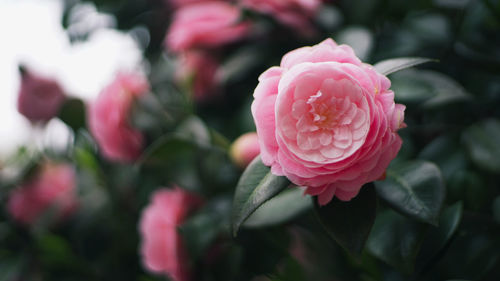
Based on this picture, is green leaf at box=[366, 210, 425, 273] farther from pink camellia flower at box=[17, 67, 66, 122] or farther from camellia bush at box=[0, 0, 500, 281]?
pink camellia flower at box=[17, 67, 66, 122]

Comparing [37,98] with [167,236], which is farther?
[37,98]

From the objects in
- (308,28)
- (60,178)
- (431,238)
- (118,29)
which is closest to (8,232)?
(60,178)

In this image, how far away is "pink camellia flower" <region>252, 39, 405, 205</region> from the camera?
33cm

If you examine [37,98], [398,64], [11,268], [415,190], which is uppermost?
[398,64]

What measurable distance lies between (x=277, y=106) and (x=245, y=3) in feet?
1.13

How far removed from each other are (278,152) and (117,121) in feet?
1.43

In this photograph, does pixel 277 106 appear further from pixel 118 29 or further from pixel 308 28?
pixel 118 29

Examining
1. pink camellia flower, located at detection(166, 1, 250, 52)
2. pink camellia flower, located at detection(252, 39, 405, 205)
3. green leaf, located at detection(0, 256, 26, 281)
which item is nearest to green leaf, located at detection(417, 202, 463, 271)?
pink camellia flower, located at detection(252, 39, 405, 205)

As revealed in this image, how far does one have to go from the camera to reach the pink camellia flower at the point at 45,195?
918 millimetres

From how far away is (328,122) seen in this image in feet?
1.15

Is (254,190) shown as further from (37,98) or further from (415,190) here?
(37,98)

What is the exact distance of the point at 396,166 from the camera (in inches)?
17.4

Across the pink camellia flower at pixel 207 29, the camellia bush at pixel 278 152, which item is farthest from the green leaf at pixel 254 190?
the pink camellia flower at pixel 207 29

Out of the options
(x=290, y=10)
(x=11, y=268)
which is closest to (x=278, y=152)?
(x=290, y=10)
